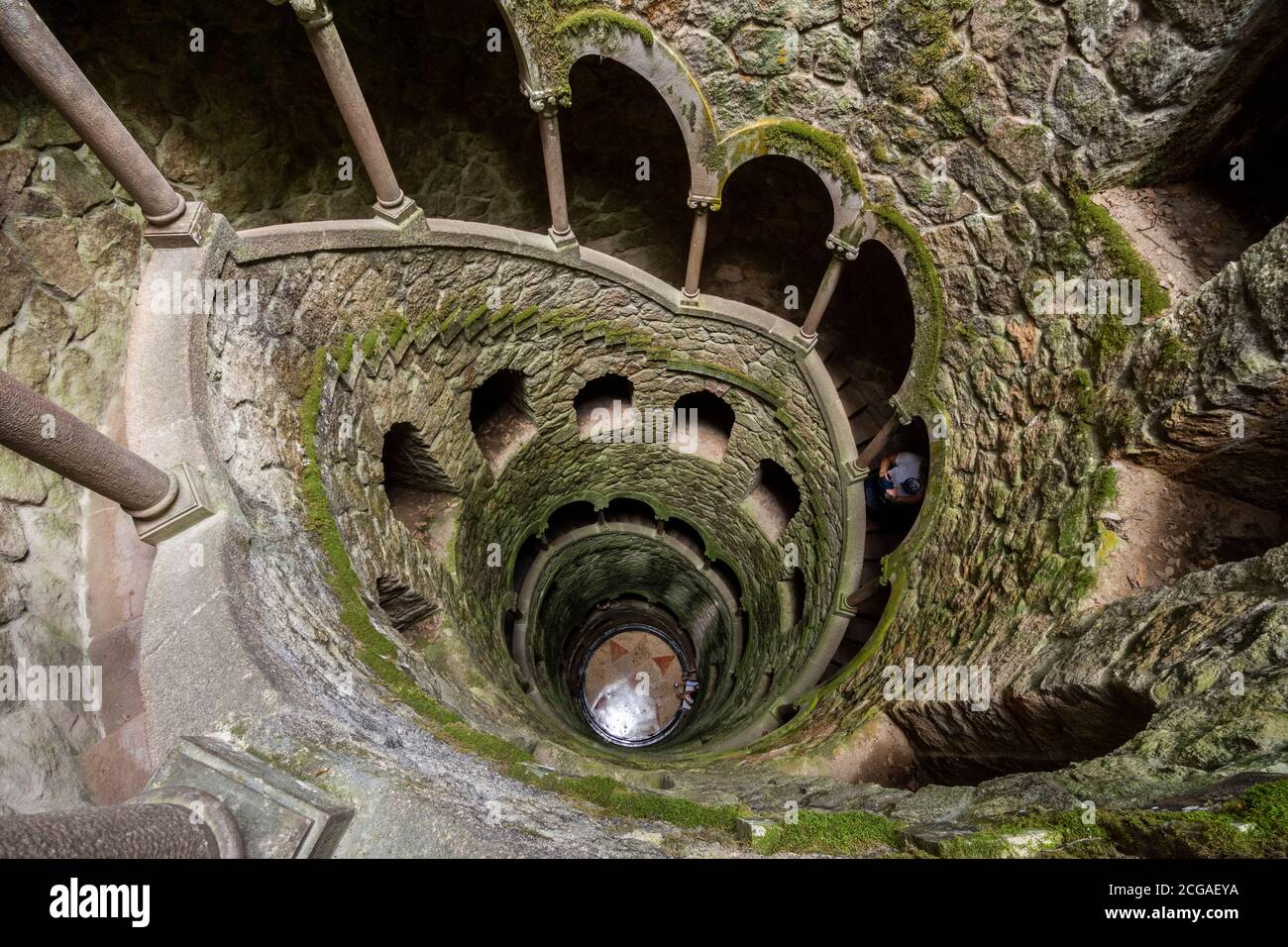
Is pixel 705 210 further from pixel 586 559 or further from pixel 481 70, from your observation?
pixel 586 559

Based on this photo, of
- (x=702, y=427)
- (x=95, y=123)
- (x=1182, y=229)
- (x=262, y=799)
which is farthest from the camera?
(x=702, y=427)

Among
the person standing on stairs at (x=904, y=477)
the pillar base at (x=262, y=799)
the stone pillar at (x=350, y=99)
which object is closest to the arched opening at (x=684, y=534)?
the person standing on stairs at (x=904, y=477)

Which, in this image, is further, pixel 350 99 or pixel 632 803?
pixel 350 99

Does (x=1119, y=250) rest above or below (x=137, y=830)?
above

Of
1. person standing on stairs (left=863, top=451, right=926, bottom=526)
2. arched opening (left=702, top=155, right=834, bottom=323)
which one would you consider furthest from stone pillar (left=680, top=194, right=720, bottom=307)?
person standing on stairs (left=863, top=451, right=926, bottom=526)

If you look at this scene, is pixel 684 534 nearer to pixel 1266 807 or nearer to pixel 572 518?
pixel 572 518

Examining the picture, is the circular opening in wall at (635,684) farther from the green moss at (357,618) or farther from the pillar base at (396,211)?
the pillar base at (396,211)

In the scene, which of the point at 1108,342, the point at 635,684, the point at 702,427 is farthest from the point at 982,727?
the point at 635,684
